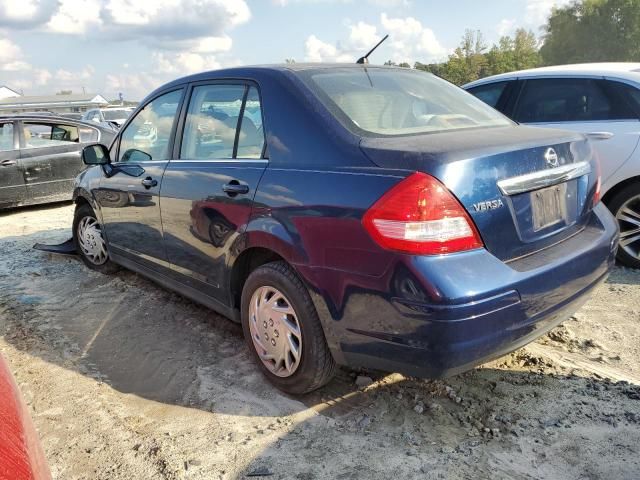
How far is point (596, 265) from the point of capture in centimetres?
285

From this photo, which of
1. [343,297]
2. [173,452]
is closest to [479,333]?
[343,297]

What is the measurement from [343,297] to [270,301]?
0.62m

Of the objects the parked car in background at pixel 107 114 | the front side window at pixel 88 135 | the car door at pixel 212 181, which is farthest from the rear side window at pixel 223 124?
the parked car in background at pixel 107 114

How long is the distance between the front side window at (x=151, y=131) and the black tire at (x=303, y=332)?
4.82 ft

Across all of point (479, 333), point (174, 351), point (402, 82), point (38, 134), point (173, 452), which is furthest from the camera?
point (38, 134)

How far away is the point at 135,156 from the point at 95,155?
54cm

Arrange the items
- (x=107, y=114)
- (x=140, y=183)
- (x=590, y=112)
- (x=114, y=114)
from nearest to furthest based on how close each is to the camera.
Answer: (x=140, y=183)
(x=590, y=112)
(x=107, y=114)
(x=114, y=114)

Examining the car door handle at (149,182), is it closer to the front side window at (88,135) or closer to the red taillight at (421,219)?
the red taillight at (421,219)

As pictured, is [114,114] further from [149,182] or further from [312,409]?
[312,409]

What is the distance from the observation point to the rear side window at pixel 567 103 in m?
4.73

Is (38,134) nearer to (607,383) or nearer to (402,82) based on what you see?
(402,82)

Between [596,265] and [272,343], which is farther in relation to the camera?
[272,343]

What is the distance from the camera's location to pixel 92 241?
17.3ft

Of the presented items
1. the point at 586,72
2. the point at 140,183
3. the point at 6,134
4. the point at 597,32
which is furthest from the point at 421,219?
the point at 597,32
